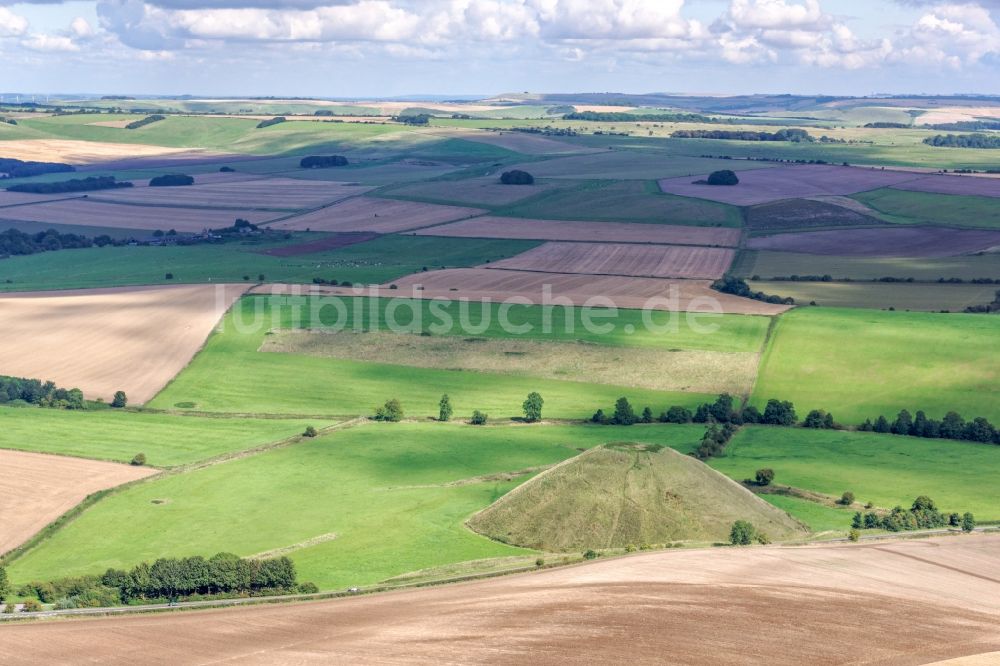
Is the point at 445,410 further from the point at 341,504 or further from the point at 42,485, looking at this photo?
the point at 42,485

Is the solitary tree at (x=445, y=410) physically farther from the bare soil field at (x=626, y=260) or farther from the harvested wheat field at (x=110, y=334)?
the bare soil field at (x=626, y=260)

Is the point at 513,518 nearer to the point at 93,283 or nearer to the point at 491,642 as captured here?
the point at 491,642

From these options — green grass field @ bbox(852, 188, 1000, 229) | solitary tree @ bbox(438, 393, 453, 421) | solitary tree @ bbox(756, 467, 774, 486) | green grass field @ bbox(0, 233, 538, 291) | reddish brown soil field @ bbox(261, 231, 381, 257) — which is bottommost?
solitary tree @ bbox(756, 467, 774, 486)

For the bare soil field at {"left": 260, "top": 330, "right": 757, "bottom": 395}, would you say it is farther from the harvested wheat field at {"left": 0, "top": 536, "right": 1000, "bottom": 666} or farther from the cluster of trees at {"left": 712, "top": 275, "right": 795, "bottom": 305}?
the harvested wheat field at {"left": 0, "top": 536, "right": 1000, "bottom": 666}

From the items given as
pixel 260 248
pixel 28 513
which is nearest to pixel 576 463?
pixel 28 513

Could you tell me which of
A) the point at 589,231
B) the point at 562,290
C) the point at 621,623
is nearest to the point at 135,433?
the point at 621,623

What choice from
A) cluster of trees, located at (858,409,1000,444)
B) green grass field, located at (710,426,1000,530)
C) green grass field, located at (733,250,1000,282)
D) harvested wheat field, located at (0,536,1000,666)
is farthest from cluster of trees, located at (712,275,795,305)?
harvested wheat field, located at (0,536,1000,666)
